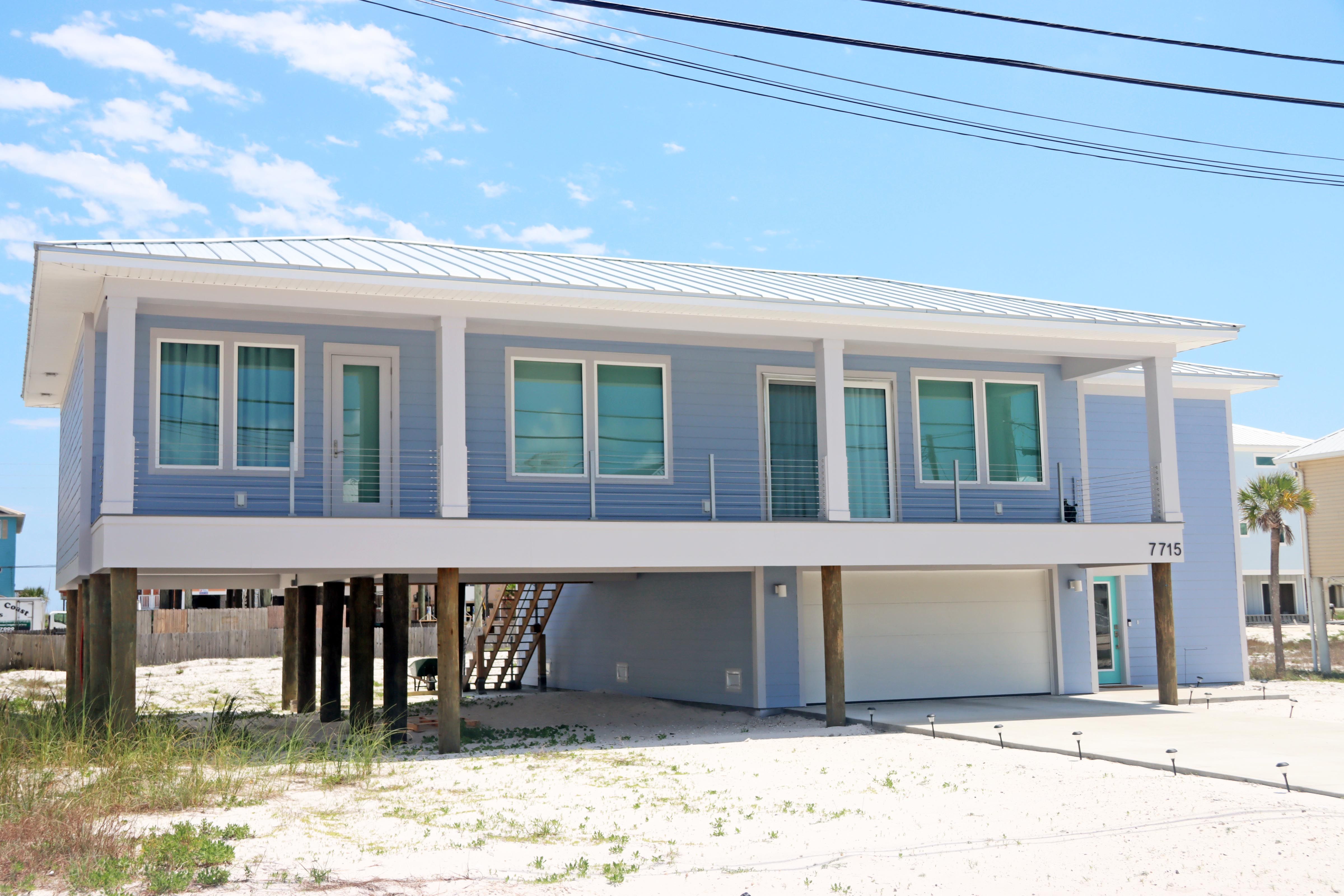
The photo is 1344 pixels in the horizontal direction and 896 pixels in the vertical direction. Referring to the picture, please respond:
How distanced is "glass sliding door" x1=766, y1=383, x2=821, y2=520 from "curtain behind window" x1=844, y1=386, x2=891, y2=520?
1.78 ft

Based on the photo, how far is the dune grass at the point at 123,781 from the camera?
762 centimetres

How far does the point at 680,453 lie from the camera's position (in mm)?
16750

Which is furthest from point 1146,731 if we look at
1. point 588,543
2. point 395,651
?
point 395,651

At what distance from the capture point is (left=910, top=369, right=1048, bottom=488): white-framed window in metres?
18.3

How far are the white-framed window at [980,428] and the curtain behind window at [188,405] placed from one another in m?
9.73

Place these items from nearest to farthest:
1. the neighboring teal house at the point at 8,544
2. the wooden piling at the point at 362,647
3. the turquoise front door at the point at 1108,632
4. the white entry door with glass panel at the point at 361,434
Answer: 1. the white entry door with glass panel at the point at 361,434
2. the wooden piling at the point at 362,647
3. the turquoise front door at the point at 1108,632
4. the neighboring teal house at the point at 8,544

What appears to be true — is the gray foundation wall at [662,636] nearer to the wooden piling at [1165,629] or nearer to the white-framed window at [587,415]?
the white-framed window at [587,415]

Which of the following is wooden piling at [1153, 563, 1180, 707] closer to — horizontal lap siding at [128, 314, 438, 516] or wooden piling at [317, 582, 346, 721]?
horizontal lap siding at [128, 314, 438, 516]

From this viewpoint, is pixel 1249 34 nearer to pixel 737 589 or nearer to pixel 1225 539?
pixel 737 589

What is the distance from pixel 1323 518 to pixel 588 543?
20849 mm

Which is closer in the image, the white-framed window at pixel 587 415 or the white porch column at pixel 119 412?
the white porch column at pixel 119 412

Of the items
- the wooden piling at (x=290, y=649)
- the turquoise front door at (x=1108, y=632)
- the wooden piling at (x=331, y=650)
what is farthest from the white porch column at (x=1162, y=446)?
the wooden piling at (x=290, y=649)

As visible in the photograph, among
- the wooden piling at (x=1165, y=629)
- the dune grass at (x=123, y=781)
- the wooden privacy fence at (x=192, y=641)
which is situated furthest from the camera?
the wooden privacy fence at (x=192, y=641)

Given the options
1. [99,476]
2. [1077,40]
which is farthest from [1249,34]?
[99,476]
